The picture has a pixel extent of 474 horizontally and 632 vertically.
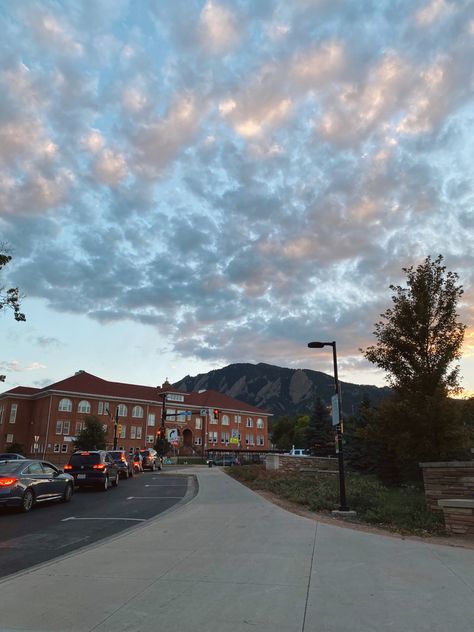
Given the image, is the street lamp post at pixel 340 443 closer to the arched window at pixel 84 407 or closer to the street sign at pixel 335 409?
the street sign at pixel 335 409

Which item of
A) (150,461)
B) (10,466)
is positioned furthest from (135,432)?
(10,466)

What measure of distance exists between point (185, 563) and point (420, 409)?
9.89 meters

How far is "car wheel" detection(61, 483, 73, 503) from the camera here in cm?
1702

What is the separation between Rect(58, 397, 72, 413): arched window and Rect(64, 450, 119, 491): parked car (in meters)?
53.8

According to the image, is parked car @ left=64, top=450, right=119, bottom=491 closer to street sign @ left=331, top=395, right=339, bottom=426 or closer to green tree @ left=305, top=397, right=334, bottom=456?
street sign @ left=331, top=395, right=339, bottom=426

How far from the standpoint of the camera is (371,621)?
15.9ft

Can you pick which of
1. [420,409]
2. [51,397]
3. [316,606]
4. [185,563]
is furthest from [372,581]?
[51,397]

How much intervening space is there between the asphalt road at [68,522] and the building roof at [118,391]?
186 feet

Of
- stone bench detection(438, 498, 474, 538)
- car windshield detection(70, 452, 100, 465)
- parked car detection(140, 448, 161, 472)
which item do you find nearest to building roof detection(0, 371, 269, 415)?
parked car detection(140, 448, 161, 472)

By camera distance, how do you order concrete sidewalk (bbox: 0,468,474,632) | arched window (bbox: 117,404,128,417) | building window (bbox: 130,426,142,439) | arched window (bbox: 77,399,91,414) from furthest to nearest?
building window (bbox: 130,426,142,439) < arched window (bbox: 117,404,128,417) < arched window (bbox: 77,399,91,414) < concrete sidewalk (bbox: 0,468,474,632)

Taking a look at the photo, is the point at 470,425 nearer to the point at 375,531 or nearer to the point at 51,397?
the point at 375,531

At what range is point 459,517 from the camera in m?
9.38

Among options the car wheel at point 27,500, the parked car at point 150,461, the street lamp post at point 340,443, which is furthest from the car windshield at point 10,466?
the parked car at point 150,461

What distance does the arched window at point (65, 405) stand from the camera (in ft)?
240
